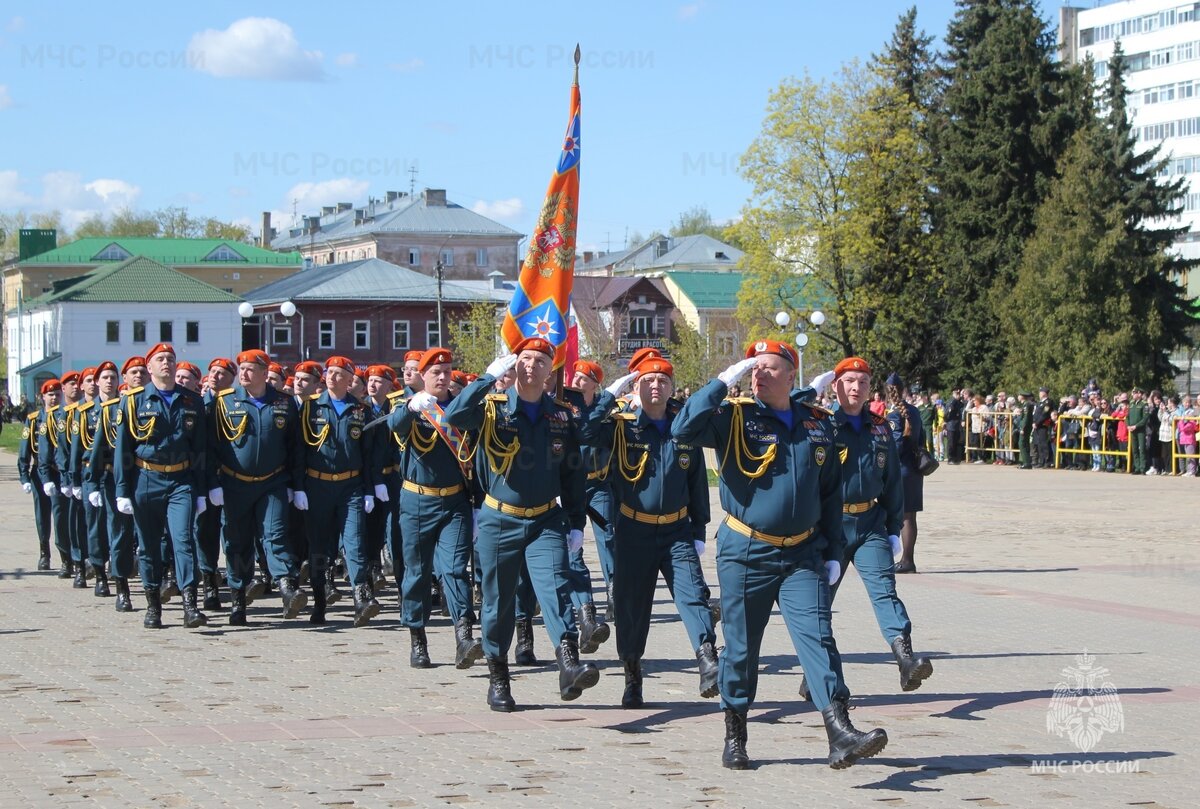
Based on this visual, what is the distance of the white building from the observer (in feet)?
294

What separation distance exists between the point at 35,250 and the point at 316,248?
22.3 metres

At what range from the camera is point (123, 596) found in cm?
1361

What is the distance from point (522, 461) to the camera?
888 cm

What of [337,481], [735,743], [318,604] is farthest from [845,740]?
[318,604]

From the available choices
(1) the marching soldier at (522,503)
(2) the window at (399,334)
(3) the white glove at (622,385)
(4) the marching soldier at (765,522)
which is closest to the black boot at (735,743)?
(4) the marching soldier at (765,522)

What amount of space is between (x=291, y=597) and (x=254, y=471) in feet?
3.34

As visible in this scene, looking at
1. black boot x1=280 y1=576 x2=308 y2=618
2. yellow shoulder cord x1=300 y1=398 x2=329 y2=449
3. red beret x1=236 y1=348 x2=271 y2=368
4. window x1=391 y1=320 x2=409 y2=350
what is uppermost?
window x1=391 y1=320 x2=409 y2=350

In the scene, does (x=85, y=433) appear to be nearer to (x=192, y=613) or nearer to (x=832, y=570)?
(x=192, y=613)

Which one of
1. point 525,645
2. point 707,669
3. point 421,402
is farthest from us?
point 525,645

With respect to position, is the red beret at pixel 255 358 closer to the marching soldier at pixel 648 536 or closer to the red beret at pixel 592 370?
the red beret at pixel 592 370

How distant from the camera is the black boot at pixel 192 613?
12.5 metres

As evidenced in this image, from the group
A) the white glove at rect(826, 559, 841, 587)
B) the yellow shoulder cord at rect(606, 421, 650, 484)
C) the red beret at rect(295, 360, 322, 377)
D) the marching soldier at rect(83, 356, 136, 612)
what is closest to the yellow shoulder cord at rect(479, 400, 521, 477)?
the yellow shoulder cord at rect(606, 421, 650, 484)

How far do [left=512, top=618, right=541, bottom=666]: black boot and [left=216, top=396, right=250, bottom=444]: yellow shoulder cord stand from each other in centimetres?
303

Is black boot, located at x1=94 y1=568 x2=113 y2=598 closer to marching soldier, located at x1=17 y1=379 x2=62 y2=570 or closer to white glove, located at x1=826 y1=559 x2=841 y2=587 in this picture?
marching soldier, located at x1=17 y1=379 x2=62 y2=570
